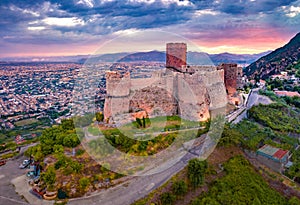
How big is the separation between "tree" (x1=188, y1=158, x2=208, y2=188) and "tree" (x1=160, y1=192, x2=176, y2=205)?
1564 mm

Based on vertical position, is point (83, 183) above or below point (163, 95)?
below

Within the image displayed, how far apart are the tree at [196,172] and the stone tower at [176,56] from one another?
1091 cm

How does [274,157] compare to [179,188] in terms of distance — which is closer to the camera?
[179,188]

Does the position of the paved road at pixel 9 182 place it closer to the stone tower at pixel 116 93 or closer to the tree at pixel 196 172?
the stone tower at pixel 116 93

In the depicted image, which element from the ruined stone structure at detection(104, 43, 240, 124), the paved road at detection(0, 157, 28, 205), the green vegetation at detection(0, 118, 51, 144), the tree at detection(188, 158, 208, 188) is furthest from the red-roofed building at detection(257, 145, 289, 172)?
the green vegetation at detection(0, 118, 51, 144)

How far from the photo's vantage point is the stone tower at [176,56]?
72.6 feet

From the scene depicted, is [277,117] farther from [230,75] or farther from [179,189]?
[179,189]

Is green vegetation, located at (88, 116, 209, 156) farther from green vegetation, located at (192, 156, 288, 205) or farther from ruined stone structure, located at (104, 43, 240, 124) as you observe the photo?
green vegetation, located at (192, 156, 288, 205)

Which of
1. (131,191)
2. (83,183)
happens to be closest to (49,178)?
(83,183)

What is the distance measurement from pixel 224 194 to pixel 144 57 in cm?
1190

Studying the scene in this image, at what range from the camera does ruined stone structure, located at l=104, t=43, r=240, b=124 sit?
17.7 m

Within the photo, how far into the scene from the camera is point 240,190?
1220 centimetres

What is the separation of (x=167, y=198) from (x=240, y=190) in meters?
3.72

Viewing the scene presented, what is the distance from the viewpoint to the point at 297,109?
25.9 meters
